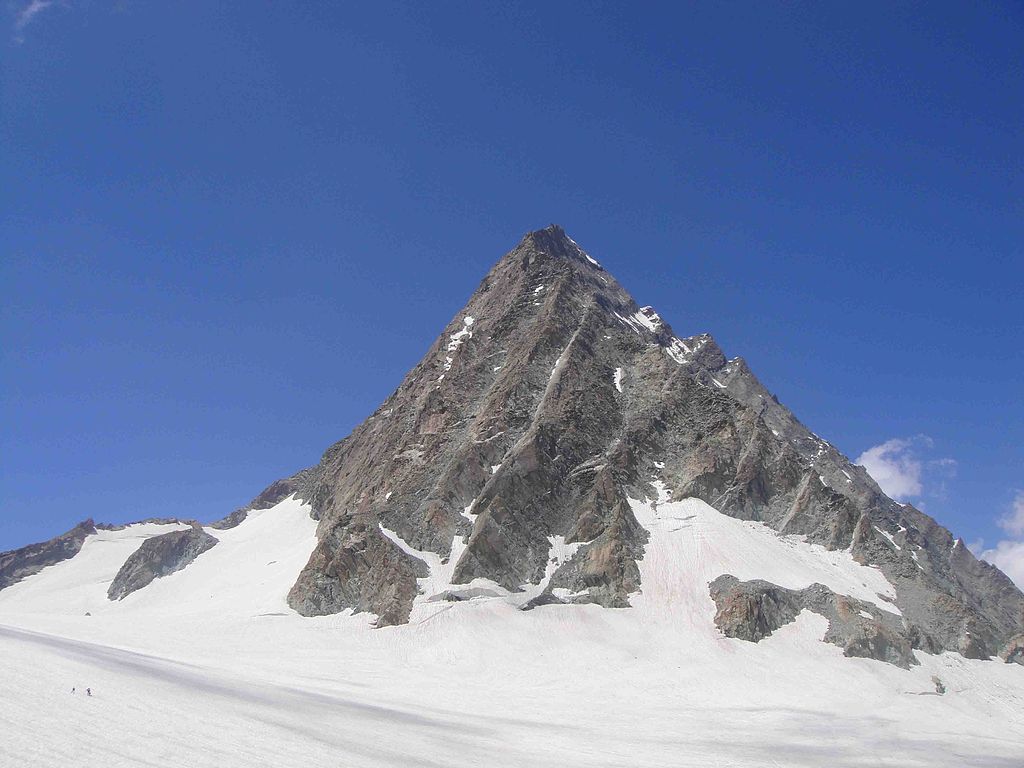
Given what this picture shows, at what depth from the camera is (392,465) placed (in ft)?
240

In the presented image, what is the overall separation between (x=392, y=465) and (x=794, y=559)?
41398 millimetres

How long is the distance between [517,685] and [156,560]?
82.1 m

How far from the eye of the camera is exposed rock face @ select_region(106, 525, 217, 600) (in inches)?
3871

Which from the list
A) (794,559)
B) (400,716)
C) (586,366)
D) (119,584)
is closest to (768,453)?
(794,559)

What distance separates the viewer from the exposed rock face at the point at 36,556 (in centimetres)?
12488

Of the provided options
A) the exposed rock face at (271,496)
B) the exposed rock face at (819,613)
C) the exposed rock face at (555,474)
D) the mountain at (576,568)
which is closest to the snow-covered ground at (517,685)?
the mountain at (576,568)

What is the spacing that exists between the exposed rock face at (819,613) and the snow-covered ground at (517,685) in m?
1.08

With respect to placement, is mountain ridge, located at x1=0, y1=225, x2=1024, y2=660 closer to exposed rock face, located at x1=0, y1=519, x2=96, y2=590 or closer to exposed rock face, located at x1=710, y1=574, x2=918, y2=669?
exposed rock face, located at x1=710, y1=574, x2=918, y2=669

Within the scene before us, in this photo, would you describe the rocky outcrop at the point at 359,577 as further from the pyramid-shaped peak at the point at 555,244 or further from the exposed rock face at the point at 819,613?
the pyramid-shaped peak at the point at 555,244

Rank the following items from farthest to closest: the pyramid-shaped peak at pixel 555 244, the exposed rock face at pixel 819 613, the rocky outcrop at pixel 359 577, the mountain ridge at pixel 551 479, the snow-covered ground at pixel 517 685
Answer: the pyramid-shaped peak at pixel 555 244 < the mountain ridge at pixel 551 479 < the rocky outcrop at pixel 359 577 < the exposed rock face at pixel 819 613 < the snow-covered ground at pixel 517 685

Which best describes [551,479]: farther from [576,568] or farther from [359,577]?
[359,577]

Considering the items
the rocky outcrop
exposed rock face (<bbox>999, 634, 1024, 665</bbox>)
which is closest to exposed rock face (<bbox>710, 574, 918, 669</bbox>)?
exposed rock face (<bbox>999, 634, 1024, 665</bbox>)

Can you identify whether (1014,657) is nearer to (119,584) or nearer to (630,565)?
(630,565)

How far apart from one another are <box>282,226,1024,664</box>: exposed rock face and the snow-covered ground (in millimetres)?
2331
